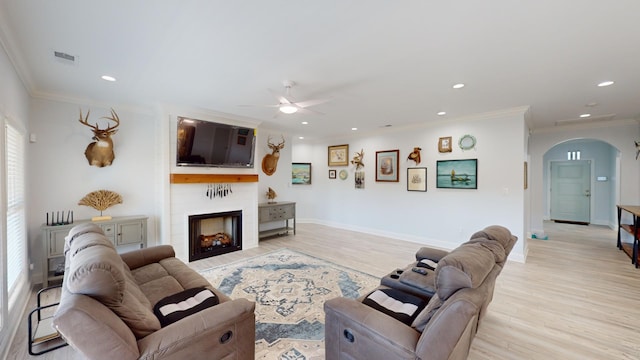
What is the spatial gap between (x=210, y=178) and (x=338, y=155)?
12.1ft

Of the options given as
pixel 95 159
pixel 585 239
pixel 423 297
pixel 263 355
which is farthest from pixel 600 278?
pixel 95 159

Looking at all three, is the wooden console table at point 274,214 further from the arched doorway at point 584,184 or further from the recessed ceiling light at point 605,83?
the arched doorway at point 584,184

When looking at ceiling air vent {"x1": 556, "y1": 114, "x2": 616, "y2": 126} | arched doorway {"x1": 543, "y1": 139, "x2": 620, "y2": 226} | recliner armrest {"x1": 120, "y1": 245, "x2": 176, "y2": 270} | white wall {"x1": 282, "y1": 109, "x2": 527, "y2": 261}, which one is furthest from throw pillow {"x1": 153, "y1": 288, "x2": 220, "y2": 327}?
arched doorway {"x1": 543, "y1": 139, "x2": 620, "y2": 226}

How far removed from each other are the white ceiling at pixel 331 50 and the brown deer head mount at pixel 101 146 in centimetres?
39

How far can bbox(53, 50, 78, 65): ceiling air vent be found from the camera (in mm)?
2468

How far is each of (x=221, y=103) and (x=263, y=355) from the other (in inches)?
135

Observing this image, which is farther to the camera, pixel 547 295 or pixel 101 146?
pixel 101 146

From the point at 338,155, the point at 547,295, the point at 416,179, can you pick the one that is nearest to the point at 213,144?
the point at 338,155

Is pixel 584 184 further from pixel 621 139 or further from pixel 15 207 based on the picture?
pixel 15 207

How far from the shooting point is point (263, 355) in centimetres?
208

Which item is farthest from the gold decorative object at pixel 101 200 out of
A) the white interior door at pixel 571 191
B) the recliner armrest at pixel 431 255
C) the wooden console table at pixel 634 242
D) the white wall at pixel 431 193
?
the white interior door at pixel 571 191

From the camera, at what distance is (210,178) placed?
4582mm

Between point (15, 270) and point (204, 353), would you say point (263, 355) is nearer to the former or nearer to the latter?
point (204, 353)

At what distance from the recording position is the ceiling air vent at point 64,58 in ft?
8.10
